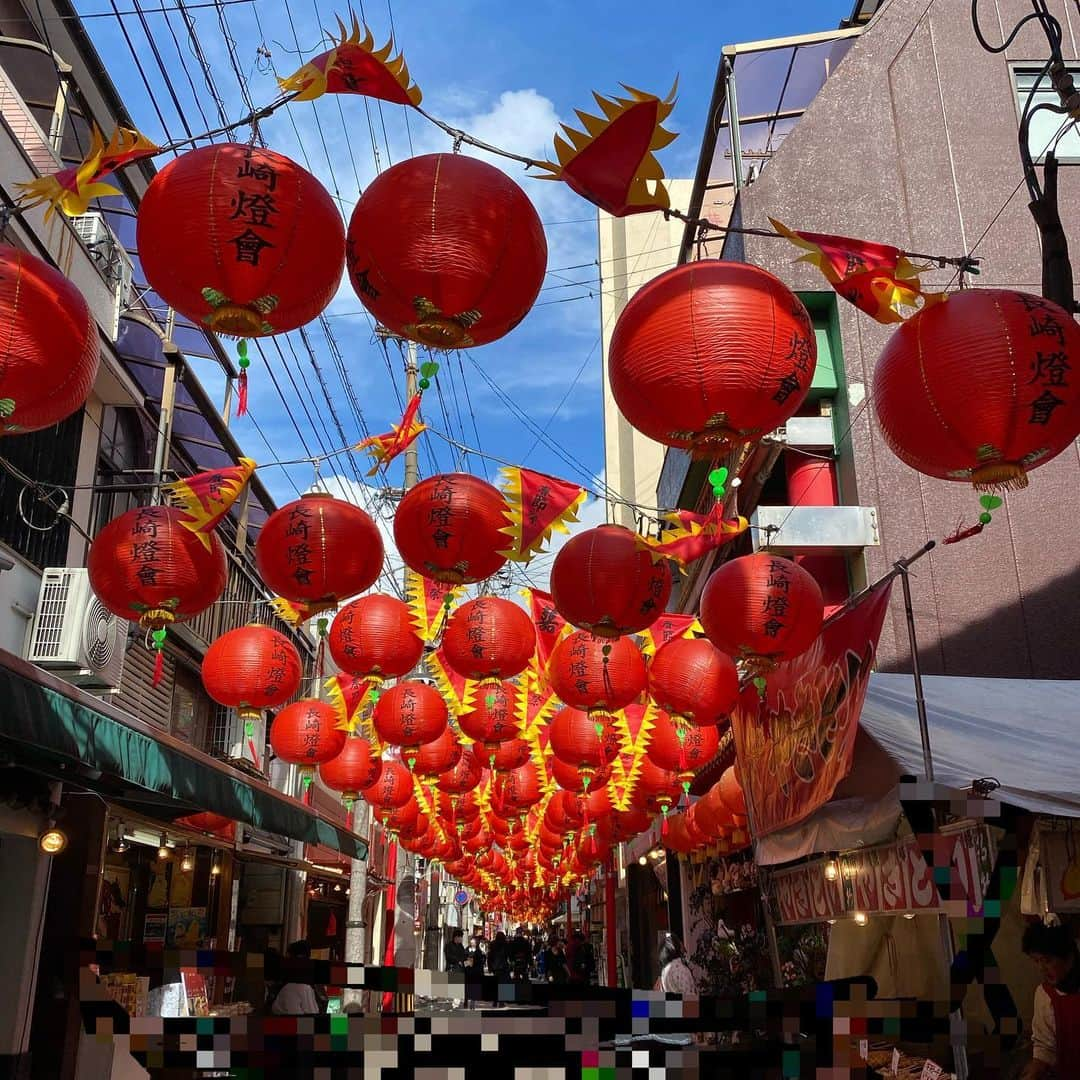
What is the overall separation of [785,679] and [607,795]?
7.45 metres

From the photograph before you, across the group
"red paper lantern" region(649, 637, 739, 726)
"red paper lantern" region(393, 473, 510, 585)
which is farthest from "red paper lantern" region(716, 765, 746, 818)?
"red paper lantern" region(393, 473, 510, 585)

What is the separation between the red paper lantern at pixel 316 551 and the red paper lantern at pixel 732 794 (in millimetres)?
6846

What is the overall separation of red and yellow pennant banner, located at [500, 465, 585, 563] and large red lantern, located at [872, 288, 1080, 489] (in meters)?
3.31

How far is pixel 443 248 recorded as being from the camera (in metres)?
4.58

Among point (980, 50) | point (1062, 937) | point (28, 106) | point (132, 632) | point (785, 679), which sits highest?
point (980, 50)

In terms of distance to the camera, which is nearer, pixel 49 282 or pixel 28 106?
pixel 49 282

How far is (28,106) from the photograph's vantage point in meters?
13.1

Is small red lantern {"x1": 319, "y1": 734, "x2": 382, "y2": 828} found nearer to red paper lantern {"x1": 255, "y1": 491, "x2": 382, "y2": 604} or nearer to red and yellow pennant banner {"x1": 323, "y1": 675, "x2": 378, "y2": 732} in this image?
red and yellow pennant banner {"x1": 323, "y1": 675, "x2": 378, "y2": 732}

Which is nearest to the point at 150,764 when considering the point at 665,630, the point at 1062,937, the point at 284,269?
the point at 665,630

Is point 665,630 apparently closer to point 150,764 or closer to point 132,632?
point 150,764

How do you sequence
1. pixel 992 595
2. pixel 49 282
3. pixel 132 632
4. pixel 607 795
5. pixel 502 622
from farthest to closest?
pixel 607 795, pixel 132 632, pixel 992 595, pixel 502 622, pixel 49 282

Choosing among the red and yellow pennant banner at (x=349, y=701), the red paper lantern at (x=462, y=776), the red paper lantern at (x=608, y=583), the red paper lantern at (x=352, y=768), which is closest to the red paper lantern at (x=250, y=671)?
the red and yellow pennant banner at (x=349, y=701)

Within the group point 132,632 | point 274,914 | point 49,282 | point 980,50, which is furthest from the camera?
point 274,914

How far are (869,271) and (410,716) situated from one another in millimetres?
7729
